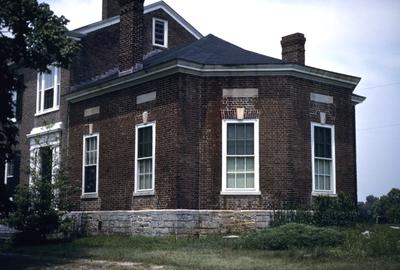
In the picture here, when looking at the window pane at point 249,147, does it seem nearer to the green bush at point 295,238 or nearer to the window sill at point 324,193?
the window sill at point 324,193

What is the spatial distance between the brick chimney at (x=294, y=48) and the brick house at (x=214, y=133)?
2712 mm

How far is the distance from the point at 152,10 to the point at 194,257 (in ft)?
59.6

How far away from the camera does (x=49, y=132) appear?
2620 centimetres

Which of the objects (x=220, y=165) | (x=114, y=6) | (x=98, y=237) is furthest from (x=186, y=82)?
(x=114, y=6)

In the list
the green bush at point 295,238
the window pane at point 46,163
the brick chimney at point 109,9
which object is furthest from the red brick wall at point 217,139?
the brick chimney at point 109,9

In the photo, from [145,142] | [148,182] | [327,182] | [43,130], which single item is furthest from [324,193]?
[43,130]

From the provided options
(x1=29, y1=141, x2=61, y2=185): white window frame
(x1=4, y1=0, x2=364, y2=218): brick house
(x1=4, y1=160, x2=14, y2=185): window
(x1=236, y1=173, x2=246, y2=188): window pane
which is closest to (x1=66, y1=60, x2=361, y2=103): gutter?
(x1=4, y1=0, x2=364, y2=218): brick house

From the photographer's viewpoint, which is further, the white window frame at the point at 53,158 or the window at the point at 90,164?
the window at the point at 90,164

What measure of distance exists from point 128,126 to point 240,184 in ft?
16.4

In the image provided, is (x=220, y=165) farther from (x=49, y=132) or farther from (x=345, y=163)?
(x=49, y=132)

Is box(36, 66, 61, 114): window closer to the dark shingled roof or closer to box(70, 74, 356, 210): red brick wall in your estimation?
the dark shingled roof

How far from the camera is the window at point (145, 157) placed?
67.7ft

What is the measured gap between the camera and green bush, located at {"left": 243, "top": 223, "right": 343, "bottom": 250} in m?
15.1

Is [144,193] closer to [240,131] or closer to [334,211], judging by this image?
[240,131]
